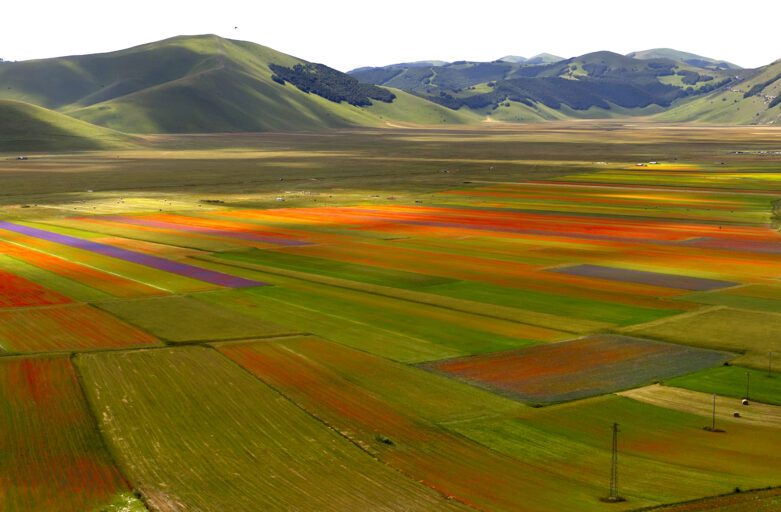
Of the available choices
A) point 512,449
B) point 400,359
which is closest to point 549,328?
point 400,359

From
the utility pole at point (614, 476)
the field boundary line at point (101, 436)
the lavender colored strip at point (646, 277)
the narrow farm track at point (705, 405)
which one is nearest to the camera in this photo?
the field boundary line at point (101, 436)

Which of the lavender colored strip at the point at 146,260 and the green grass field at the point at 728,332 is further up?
the lavender colored strip at the point at 146,260

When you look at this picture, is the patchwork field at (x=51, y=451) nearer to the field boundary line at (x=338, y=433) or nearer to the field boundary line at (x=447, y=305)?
the field boundary line at (x=338, y=433)

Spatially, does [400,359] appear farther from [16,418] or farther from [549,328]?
[16,418]

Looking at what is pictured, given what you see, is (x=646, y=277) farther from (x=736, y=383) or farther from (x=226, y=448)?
(x=226, y=448)

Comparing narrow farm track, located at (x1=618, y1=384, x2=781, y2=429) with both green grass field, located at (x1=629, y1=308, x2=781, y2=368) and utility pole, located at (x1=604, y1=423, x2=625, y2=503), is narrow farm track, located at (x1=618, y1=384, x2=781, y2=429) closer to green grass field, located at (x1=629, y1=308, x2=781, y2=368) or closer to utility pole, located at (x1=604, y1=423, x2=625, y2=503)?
A: utility pole, located at (x1=604, y1=423, x2=625, y2=503)

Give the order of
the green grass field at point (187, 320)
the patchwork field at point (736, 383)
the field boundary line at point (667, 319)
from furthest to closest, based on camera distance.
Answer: the field boundary line at point (667, 319) → the green grass field at point (187, 320) → the patchwork field at point (736, 383)

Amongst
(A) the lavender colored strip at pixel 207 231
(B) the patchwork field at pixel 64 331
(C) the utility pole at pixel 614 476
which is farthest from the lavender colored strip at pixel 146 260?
(C) the utility pole at pixel 614 476
